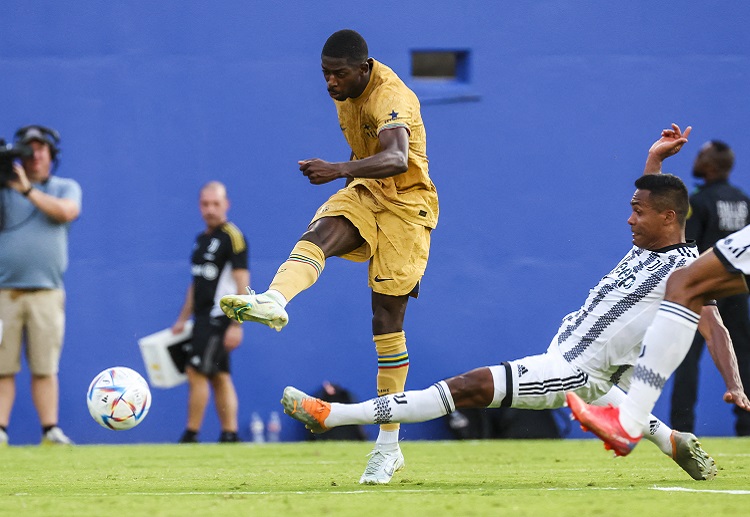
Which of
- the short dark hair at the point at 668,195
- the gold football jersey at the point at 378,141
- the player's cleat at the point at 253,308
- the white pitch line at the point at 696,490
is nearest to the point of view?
the white pitch line at the point at 696,490

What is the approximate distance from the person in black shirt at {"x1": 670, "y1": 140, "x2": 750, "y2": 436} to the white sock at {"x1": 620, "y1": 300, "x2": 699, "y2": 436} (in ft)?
17.7

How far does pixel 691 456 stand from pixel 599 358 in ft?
2.46

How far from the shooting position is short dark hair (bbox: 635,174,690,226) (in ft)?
19.9

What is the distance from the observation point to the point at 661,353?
514cm

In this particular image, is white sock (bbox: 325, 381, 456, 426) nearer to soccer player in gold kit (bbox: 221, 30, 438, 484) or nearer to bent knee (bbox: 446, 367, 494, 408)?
bent knee (bbox: 446, 367, 494, 408)

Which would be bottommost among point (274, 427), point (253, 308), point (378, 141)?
point (274, 427)

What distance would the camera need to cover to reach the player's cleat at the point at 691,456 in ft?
20.3

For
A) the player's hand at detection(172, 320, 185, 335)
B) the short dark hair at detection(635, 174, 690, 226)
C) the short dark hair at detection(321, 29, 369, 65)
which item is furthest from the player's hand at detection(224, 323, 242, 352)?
the short dark hair at detection(635, 174, 690, 226)

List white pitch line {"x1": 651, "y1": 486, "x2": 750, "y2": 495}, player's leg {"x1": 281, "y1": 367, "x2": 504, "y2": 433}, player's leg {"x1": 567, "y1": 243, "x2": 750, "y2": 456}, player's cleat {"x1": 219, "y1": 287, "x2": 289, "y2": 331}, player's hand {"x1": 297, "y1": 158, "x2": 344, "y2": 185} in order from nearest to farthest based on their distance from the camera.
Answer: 1. player's leg {"x1": 567, "y1": 243, "x2": 750, "y2": 456}
2. white pitch line {"x1": 651, "y1": 486, "x2": 750, "y2": 495}
3. player's cleat {"x1": 219, "y1": 287, "x2": 289, "y2": 331}
4. player's leg {"x1": 281, "y1": 367, "x2": 504, "y2": 433}
5. player's hand {"x1": 297, "y1": 158, "x2": 344, "y2": 185}

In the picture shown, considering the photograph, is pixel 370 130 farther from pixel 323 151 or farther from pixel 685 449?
pixel 323 151

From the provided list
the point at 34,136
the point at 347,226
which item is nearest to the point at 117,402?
the point at 347,226

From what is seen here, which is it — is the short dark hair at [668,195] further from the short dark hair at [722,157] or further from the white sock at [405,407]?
the short dark hair at [722,157]

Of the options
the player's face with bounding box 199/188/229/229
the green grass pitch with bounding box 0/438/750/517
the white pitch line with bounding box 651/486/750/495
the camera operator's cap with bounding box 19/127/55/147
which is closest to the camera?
the green grass pitch with bounding box 0/438/750/517

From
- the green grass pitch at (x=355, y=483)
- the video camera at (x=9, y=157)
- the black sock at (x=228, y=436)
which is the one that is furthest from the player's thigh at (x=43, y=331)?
the black sock at (x=228, y=436)
